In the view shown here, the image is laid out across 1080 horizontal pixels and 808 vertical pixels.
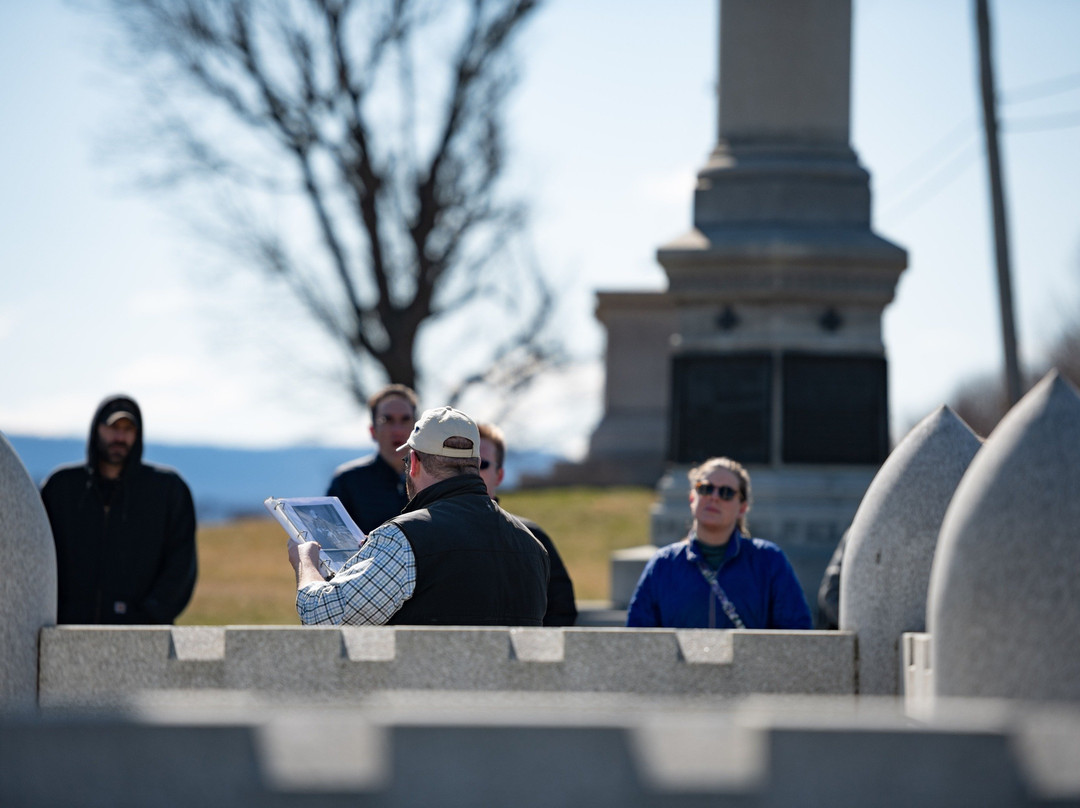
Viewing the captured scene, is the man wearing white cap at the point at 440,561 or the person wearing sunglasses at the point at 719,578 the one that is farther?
the person wearing sunglasses at the point at 719,578

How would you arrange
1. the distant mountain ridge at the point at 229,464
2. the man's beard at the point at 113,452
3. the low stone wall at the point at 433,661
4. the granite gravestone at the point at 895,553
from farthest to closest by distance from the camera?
the distant mountain ridge at the point at 229,464 < the man's beard at the point at 113,452 < the granite gravestone at the point at 895,553 < the low stone wall at the point at 433,661

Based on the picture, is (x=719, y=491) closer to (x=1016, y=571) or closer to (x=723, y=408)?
(x=1016, y=571)

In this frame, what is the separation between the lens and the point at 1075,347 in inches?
1528

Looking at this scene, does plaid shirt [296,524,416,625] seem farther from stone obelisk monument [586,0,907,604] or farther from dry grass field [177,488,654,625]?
dry grass field [177,488,654,625]

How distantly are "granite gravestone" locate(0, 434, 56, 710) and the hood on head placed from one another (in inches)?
102

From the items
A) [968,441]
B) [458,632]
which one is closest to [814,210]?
[968,441]

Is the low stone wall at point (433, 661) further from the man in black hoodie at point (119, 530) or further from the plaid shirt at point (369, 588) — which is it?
the man in black hoodie at point (119, 530)

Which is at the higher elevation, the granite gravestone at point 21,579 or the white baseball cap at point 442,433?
the white baseball cap at point 442,433

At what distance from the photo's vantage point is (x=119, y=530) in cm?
686

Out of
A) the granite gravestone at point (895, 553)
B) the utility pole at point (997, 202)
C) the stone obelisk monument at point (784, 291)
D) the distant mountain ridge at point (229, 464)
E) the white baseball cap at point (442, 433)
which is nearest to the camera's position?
the granite gravestone at point (895, 553)

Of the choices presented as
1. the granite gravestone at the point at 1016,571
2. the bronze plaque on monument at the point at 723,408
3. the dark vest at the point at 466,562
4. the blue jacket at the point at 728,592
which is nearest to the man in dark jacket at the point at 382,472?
the blue jacket at the point at 728,592

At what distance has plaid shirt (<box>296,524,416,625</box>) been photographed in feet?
14.4

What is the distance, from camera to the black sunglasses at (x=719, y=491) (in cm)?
596

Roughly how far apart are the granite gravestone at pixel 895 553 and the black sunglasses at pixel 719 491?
137 centimetres
